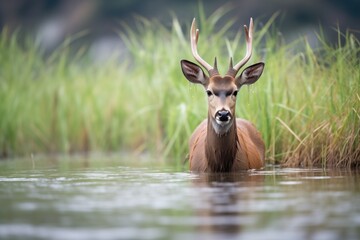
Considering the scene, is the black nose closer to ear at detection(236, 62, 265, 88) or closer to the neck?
the neck

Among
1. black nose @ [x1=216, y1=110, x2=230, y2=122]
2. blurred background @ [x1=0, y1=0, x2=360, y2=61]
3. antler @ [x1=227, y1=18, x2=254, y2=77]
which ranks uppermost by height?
blurred background @ [x1=0, y1=0, x2=360, y2=61]

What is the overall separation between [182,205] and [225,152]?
3.56 meters

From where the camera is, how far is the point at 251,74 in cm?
1201

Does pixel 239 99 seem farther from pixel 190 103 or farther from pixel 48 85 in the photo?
pixel 48 85

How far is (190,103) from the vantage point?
1440cm

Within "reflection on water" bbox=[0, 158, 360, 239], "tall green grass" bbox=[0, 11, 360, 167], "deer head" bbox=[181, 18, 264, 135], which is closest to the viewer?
"reflection on water" bbox=[0, 158, 360, 239]

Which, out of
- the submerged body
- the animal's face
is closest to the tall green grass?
the submerged body

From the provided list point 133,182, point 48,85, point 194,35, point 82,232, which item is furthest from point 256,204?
point 48,85

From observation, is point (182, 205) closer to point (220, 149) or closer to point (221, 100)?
point (221, 100)

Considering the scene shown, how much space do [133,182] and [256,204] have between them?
2.47 metres

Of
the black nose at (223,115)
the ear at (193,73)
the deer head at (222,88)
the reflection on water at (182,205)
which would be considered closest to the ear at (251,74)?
the deer head at (222,88)

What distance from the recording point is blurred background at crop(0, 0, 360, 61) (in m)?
29.0

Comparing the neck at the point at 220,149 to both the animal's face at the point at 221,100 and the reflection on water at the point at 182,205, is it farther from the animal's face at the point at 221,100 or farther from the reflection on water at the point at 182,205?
the reflection on water at the point at 182,205

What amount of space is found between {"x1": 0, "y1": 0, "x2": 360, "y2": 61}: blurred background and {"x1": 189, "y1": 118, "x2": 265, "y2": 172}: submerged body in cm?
1635
